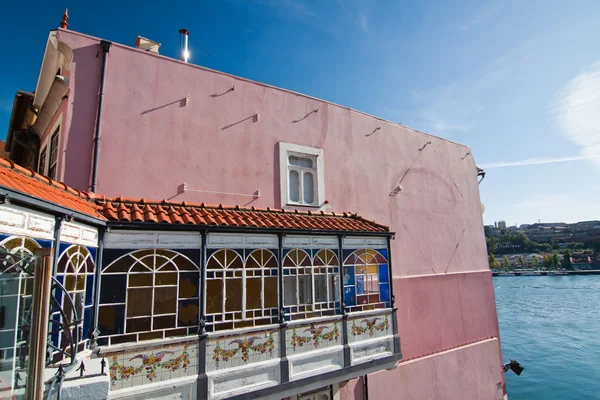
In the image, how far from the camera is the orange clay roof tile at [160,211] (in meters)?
4.40

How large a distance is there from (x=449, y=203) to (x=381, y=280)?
265 inches

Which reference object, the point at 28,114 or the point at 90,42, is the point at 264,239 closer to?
the point at 90,42

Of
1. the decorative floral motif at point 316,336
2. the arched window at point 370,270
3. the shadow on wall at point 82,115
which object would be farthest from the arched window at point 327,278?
the shadow on wall at point 82,115

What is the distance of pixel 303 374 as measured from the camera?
688cm

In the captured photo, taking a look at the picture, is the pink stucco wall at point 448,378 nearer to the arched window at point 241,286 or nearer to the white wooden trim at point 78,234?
the arched window at point 241,286

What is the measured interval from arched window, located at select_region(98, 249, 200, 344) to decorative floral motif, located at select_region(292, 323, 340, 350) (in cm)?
194

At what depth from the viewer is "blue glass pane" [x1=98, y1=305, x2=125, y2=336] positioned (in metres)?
5.62

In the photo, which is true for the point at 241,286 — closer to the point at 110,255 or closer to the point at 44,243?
the point at 110,255

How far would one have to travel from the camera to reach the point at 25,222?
366 centimetres

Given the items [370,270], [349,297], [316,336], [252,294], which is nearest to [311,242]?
[316,336]

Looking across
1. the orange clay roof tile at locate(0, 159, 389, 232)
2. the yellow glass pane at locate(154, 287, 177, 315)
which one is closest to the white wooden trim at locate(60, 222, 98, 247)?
the orange clay roof tile at locate(0, 159, 389, 232)

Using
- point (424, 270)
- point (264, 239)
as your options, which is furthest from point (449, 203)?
point (264, 239)

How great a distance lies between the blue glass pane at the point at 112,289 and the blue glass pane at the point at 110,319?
0.16m

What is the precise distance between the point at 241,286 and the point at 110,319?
2.46m
